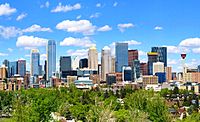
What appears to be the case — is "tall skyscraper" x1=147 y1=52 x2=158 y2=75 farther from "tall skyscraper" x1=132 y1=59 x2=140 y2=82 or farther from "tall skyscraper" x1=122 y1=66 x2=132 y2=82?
"tall skyscraper" x1=122 y1=66 x2=132 y2=82

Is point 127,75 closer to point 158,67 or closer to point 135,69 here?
point 135,69

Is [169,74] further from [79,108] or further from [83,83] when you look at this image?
[79,108]

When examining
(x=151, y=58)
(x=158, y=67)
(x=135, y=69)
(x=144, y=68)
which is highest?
(x=151, y=58)

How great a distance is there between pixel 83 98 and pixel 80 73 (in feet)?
362

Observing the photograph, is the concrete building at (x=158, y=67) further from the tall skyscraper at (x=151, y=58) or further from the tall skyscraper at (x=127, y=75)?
the tall skyscraper at (x=127, y=75)

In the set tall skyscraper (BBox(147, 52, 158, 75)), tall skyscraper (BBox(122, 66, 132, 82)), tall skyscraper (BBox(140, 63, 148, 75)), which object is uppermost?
tall skyscraper (BBox(147, 52, 158, 75))

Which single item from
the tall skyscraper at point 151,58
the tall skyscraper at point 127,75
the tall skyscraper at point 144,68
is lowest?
the tall skyscraper at point 127,75

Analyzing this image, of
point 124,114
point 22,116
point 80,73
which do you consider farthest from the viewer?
point 80,73

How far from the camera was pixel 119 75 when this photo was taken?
169625mm

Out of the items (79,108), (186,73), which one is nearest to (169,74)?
(186,73)

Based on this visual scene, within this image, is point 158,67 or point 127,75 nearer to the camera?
point 127,75

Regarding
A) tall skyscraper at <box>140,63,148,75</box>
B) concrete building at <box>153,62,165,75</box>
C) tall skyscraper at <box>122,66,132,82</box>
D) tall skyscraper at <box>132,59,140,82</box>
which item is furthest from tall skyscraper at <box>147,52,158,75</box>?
tall skyscraper at <box>122,66,132,82</box>

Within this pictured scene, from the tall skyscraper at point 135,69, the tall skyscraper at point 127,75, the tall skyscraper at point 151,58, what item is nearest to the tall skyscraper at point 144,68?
the tall skyscraper at point 151,58

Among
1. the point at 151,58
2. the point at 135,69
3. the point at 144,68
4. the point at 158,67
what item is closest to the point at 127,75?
the point at 135,69
